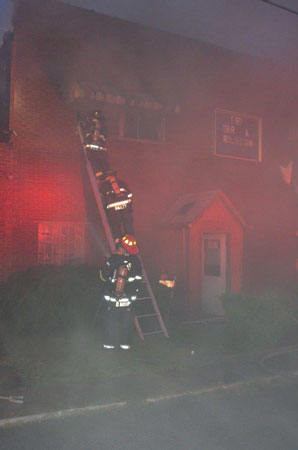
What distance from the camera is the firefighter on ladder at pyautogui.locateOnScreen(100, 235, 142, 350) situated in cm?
682

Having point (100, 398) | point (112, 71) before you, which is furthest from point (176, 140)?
point (100, 398)

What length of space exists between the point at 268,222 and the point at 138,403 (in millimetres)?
8440

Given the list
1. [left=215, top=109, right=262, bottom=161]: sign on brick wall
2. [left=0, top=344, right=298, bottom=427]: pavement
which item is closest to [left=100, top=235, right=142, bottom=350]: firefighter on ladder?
[left=0, top=344, right=298, bottom=427]: pavement

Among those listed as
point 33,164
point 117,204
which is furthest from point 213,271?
point 33,164

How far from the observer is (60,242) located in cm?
983

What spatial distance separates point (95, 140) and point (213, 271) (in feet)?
14.1

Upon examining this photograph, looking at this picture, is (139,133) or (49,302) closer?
(49,302)

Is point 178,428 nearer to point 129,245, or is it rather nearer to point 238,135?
point 129,245

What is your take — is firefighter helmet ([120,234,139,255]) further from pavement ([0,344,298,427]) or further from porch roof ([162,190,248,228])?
porch roof ([162,190,248,228])

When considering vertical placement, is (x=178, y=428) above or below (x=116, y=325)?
below

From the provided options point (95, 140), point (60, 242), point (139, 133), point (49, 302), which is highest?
point (139, 133)

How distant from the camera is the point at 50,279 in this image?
26.5ft

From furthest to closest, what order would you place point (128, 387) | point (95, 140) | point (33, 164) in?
point (95, 140), point (33, 164), point (128, 387)

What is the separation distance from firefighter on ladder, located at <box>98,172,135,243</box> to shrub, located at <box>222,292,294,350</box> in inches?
106
